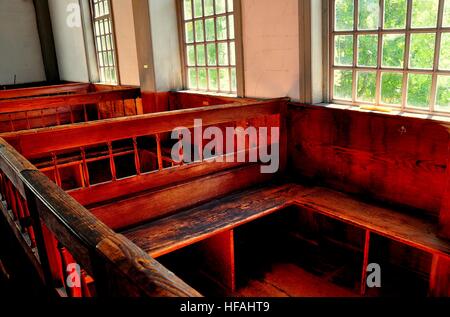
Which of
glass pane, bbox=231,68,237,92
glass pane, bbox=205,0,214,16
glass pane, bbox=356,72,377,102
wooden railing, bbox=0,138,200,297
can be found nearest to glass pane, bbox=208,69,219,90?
glass pane, bbox=231,68,237,92

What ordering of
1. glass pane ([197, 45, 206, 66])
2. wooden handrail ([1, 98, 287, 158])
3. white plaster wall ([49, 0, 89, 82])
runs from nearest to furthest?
wooden handrail ([1, 98, 287, 158])
glass pane ([197, 45, 206, 66])
white plaster wall ([49, 0, 89, 82])

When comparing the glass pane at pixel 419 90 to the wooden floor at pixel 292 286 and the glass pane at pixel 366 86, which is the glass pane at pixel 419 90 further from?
the wooden floor at pixel 292 286

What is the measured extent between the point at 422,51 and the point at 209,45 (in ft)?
8.84

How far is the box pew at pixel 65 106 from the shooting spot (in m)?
4.93

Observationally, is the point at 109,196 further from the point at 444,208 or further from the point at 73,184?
the point at 73,184

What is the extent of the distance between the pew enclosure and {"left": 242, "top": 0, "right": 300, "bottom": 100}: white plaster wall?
294 millimetres

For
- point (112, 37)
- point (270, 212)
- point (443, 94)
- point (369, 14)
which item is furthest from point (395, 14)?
point (112, 37)

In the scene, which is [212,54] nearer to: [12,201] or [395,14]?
[395,14]

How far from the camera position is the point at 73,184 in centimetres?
640

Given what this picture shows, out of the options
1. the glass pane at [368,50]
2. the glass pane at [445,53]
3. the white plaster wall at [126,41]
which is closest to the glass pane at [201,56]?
the white plaster wall at [126,41]

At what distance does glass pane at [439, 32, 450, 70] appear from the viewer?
2.76m

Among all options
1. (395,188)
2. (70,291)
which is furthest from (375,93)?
(70,291)

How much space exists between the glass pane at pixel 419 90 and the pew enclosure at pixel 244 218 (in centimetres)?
87

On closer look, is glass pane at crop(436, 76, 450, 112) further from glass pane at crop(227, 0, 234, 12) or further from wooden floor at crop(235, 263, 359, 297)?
glass pane at crop(227, 0, 234, 12)
